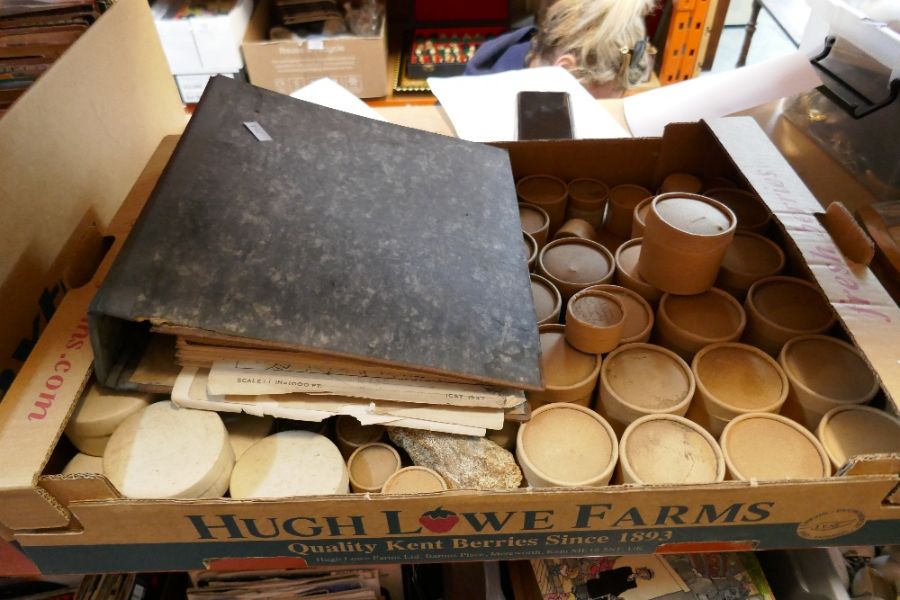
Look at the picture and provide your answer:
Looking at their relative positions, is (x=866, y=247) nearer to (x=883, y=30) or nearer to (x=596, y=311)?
(x=596, y=311)

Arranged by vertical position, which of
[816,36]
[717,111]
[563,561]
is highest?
[816,36]

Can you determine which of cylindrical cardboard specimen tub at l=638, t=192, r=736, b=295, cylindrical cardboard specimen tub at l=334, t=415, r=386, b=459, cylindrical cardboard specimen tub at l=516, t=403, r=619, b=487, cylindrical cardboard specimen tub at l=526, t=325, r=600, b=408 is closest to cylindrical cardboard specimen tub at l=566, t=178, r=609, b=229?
cylindrical cardboard specimen tub at l=638, t=192, r=736, b=295

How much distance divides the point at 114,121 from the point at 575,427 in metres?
0.91

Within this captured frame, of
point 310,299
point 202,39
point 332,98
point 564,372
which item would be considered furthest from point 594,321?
point 202,39

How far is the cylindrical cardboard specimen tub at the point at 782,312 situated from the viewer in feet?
2.97

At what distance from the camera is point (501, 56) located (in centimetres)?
212

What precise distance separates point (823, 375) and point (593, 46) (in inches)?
55.0

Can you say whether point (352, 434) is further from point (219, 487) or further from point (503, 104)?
point (503, 104)

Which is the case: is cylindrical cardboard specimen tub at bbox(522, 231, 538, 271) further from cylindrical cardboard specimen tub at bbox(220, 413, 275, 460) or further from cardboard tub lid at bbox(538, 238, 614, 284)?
cylindrical cardboard specimen tub at bbox(220, 413, 275, 460)

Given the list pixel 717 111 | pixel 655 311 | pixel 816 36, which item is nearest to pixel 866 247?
pixel 655 311

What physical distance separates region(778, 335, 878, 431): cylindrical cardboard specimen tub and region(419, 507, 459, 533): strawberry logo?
49cm

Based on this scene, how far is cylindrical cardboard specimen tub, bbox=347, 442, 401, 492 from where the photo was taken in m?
0.80

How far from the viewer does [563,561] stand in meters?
0.93

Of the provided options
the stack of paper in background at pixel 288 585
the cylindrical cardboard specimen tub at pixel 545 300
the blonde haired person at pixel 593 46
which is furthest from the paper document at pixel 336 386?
the blonde haired person at pixel 593 46
